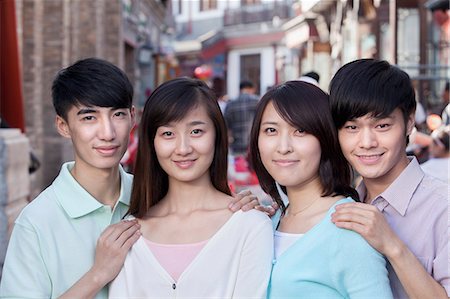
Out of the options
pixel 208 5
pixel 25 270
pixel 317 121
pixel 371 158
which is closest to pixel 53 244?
pixel 25 270

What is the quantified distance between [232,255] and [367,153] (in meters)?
0.55

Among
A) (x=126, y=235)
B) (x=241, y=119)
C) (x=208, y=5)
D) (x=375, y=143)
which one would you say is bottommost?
(x=126, y=235)

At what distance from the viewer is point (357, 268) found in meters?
1.99

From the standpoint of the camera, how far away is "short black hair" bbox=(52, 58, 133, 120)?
252 centimetres

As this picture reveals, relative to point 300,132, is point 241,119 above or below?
below

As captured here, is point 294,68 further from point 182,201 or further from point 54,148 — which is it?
point 182,201

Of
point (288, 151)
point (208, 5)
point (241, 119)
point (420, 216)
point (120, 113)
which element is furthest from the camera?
point (208, 5)

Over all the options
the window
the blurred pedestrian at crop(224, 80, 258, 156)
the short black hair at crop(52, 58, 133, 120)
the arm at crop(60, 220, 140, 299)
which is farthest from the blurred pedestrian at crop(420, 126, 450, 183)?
the window

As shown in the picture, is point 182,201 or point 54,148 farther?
point 54,148

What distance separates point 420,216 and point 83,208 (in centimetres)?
117

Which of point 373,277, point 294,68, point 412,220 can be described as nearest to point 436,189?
point 412,220

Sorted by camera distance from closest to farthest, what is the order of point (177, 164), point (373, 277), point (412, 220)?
point (373, 277), point (412, 220), point (177, 164)

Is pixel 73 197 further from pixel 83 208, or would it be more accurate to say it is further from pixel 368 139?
pixel 368 139

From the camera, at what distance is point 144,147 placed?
2.47m
